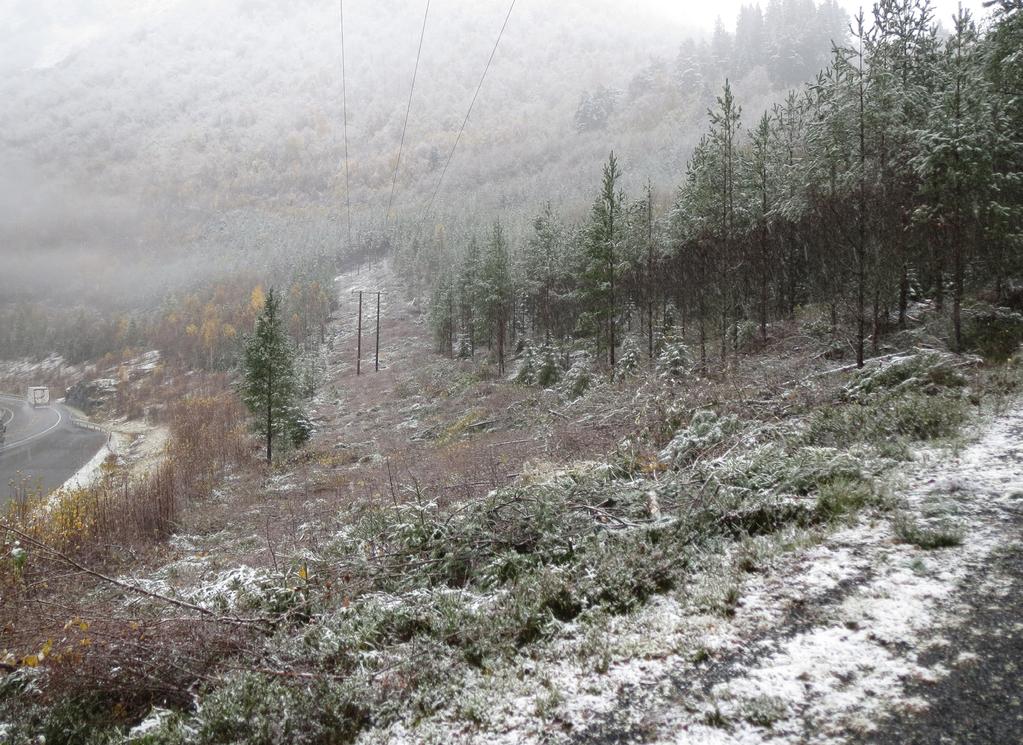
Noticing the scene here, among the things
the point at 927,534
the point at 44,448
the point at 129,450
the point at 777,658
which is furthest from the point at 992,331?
the point at 44,448

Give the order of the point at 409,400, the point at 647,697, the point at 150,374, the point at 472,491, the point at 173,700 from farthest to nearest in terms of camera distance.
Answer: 1. the point at 150,374
2. the point at 409,400
3. the point at 472,491
4. the point at 173,700
5. the point at 647,697

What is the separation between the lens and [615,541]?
5531 mm

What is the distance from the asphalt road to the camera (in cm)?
4647

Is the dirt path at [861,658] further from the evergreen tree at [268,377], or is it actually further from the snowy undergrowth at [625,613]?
the evergreen tree at [268,377]

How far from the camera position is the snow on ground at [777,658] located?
286cm

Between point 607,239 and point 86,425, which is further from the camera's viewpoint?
point 86,425

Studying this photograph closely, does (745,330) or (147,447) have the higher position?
(745,330)

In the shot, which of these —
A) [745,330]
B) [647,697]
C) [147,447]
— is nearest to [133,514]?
[647,697]

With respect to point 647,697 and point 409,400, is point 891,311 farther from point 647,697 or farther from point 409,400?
point 409,400

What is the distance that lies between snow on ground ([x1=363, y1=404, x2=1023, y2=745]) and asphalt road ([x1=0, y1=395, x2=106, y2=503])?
149 ft

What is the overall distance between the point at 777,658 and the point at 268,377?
31.9 metres

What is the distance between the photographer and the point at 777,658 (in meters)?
3.29

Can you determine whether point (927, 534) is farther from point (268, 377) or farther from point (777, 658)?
point (268, 377)

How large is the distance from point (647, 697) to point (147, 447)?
68.0 meters
